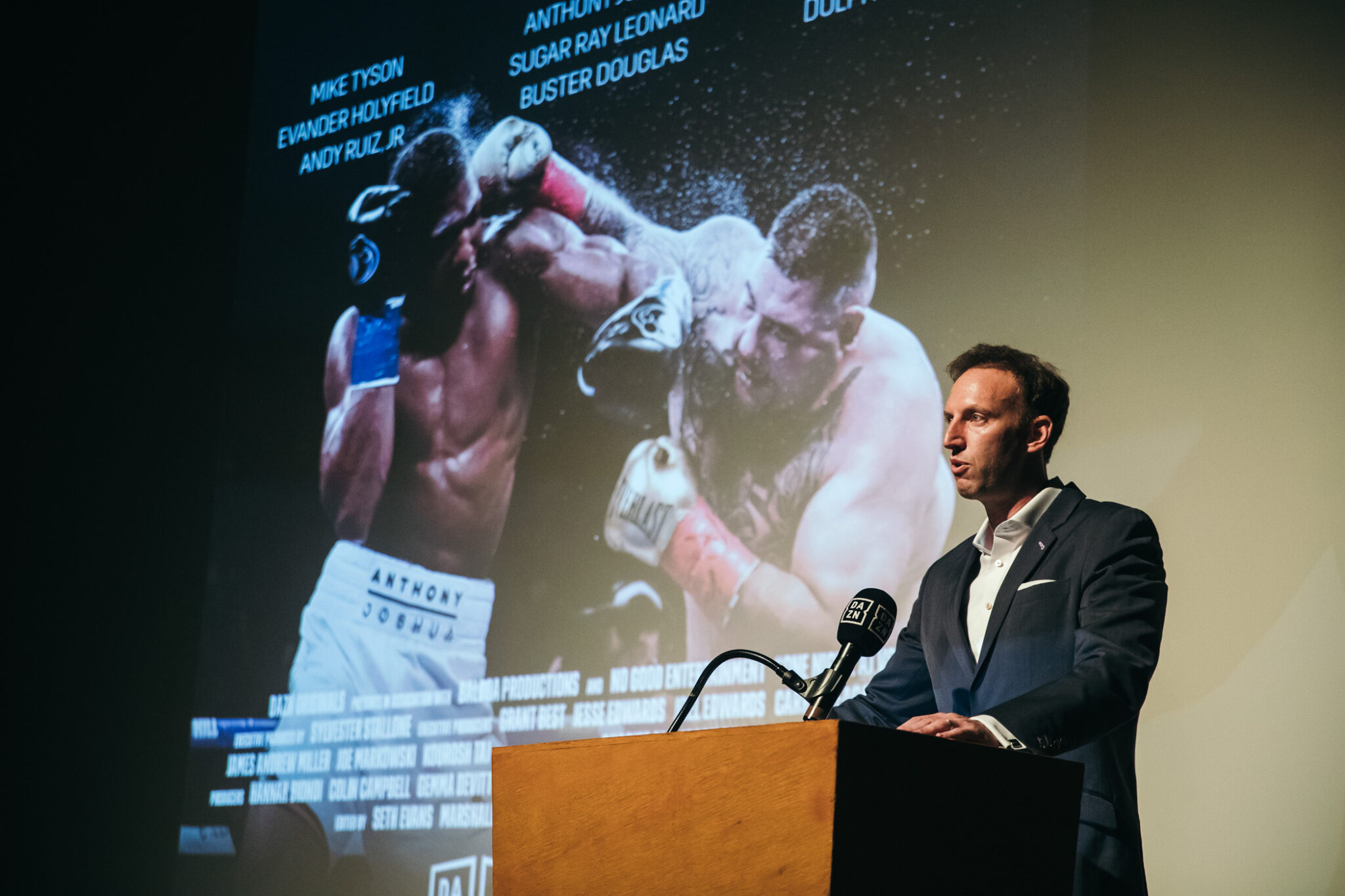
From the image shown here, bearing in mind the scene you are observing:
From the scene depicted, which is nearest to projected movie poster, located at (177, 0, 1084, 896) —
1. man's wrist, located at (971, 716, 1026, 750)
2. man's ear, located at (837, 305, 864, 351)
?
man's ear, located at (837, 305, 864, 351)

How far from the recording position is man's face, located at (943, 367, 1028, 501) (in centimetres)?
233

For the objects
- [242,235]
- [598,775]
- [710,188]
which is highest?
[242,235]

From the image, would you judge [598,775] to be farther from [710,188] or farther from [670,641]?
[710,188]

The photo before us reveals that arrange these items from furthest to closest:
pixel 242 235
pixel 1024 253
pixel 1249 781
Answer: pixel 242 235
pixel 1024 253
pixel 1249 781

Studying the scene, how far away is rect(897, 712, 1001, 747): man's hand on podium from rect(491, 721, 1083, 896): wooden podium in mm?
84

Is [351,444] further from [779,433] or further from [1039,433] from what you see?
[1039,433]

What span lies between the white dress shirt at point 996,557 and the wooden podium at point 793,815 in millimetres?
642

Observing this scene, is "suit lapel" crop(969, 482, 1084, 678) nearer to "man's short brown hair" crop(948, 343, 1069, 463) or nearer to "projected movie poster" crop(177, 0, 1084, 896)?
"man's short brown hair" crop(948, 343, 1069, 463)

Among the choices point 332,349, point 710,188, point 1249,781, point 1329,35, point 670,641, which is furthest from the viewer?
point 332,349

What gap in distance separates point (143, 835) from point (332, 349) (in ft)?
6.43

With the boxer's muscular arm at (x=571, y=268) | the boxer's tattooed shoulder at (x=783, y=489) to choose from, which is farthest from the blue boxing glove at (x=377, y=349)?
the boxer's tattooed shoulder at (x=783, y=489)

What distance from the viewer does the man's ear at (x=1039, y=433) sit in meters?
2.36

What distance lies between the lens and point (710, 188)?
12.6 ft

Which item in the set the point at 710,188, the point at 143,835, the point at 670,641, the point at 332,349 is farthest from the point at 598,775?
the point at 143,835
